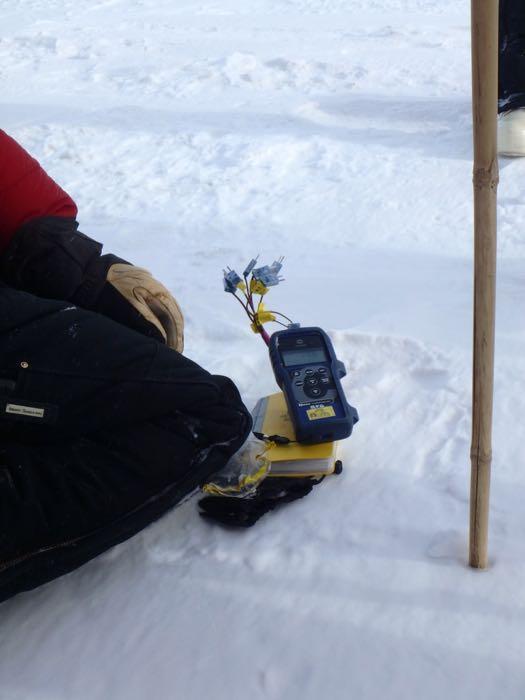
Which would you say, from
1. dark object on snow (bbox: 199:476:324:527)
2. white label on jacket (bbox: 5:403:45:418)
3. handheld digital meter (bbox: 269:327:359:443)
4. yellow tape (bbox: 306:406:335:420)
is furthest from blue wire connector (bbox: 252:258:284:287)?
white label on jacket (bbox: 5:403:45:418)

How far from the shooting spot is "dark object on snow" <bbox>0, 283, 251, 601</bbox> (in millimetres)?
1324

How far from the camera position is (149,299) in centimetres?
177

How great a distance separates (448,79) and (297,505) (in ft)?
11.9

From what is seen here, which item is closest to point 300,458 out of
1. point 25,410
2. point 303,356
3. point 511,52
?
point 303,356

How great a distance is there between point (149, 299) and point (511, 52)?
252 centimetres

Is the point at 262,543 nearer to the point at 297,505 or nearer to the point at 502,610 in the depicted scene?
the point at 297,505

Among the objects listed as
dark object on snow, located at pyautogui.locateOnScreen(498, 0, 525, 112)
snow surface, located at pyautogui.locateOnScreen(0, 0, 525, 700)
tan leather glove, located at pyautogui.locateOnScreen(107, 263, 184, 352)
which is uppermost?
dark object on snow, located at pyautogui.locateOnScreen(498, 0, 525, 112)

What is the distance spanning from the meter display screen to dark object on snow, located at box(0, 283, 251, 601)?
0.28 meters

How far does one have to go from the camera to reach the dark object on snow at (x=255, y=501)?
1521 mm

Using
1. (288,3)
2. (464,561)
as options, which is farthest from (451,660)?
(288,3)

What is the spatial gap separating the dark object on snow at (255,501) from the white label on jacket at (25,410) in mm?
390

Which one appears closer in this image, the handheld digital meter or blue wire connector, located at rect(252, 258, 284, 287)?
the handheld digital meter

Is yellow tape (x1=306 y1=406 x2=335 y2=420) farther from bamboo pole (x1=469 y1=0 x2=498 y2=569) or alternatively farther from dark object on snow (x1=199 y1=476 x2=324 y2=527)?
bamboo pole (x1=469 y1=0 x2=498 y2=569)

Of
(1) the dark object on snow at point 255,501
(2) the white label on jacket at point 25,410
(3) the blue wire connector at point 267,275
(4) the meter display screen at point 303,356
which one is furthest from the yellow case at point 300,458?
(2) the white label on jacket at point 25,410
